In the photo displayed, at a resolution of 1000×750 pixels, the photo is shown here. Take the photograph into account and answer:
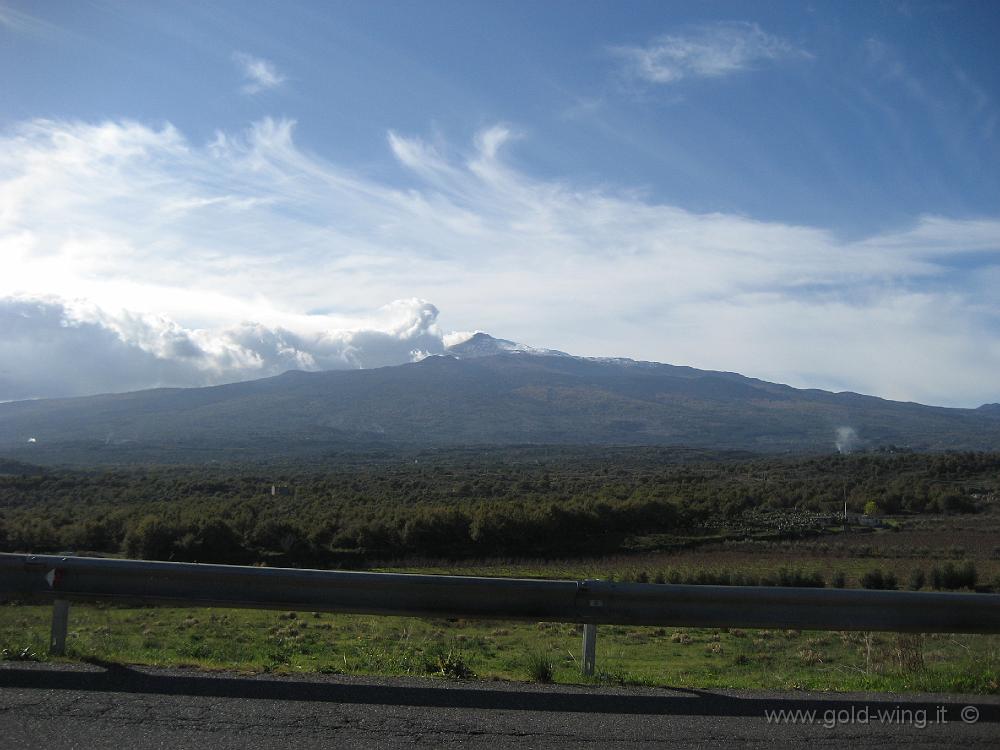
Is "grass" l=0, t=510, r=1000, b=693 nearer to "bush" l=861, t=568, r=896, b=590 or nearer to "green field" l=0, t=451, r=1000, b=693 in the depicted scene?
"green field" l=0, t=451, r=1000, b=693

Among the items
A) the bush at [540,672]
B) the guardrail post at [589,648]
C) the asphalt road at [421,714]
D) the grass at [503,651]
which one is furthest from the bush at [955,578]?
the bush at [540,672]

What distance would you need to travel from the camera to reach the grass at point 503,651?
19.4 ft

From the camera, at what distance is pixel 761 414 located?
197 metres

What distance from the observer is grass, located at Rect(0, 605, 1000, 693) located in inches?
233

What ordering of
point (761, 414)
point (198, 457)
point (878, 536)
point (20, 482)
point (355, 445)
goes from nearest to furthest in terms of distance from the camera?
point (878, 536) < point (20, 482) < point (198, 457) < point (355, 445) < point (761, 414)

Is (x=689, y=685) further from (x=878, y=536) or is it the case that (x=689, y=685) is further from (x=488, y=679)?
(x=878, y=536)

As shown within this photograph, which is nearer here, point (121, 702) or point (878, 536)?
point (121, 702)

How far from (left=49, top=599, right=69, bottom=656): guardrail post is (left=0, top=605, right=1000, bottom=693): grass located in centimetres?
7

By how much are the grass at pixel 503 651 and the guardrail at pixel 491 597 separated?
39 cm

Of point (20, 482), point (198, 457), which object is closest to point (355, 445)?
point (198, 457)

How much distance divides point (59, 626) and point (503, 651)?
4324 millimetres

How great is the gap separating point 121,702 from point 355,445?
13047 cm

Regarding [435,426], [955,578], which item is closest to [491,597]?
[955,578]

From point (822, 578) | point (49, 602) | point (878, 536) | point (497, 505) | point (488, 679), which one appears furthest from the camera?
point (497, 505)
